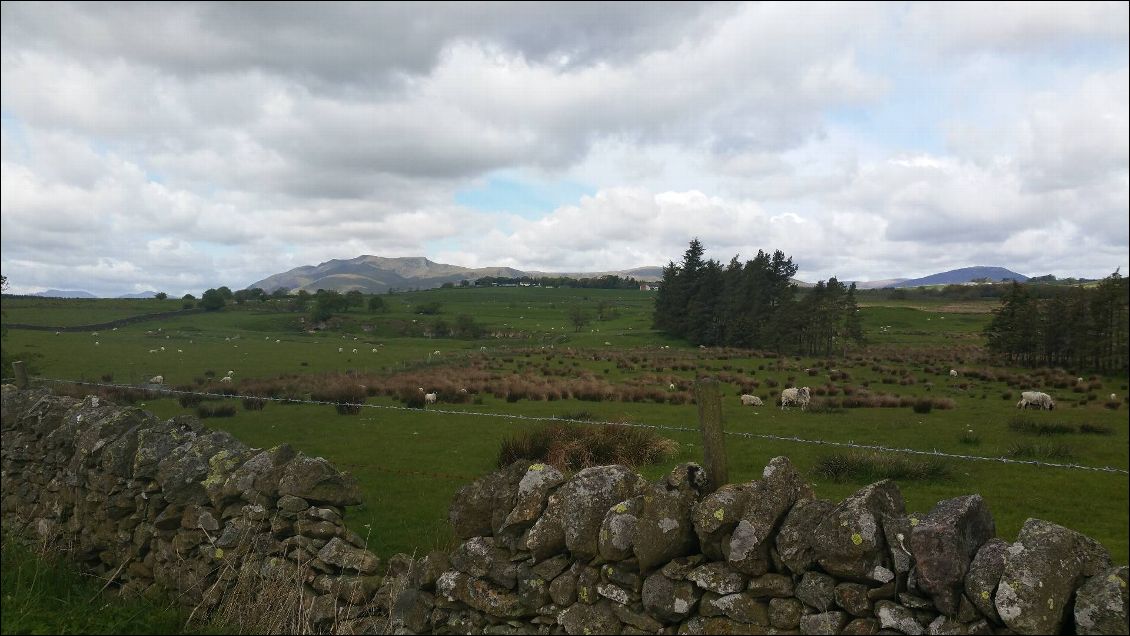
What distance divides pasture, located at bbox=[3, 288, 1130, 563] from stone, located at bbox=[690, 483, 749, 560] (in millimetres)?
2730

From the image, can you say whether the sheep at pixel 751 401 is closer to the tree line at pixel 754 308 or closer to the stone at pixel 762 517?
the stone at pixel 762 517

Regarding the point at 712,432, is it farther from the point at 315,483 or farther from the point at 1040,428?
the point at 1040,428

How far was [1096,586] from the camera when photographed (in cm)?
282

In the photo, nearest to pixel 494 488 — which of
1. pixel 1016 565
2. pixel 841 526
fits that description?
pixel 841 526

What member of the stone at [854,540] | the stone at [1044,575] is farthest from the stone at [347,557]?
the stone at [1044,575]

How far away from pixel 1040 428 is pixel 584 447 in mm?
14239

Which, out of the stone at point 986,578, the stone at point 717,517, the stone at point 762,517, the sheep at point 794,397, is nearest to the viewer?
the stone at point 986,578

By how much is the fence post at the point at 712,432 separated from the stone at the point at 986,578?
1687 millimetres

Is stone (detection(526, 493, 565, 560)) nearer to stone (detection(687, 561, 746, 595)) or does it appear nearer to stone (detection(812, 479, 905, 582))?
stone (detection(687, 561, 746, 595))

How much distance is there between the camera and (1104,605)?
9.04 feet

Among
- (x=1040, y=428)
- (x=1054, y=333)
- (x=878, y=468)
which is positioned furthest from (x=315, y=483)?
(x=1054, y=333)

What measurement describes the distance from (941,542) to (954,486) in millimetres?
9042

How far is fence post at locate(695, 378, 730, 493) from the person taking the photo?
4.55m

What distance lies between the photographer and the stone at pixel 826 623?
3.42 m
